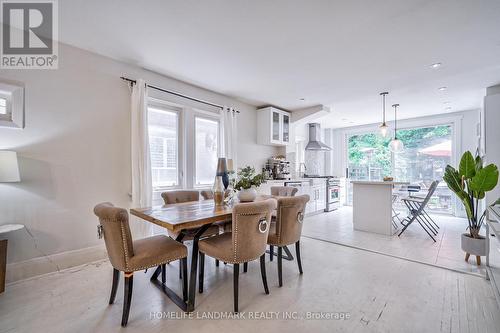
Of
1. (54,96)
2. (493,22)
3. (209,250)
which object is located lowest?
(209,250)

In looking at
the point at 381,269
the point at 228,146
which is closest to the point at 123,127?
the point at 228,146

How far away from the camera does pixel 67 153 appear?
2.59 metres

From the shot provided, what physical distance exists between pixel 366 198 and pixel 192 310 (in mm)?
3685

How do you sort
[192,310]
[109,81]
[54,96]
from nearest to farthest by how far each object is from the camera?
[192,310] → [54,96] → [109,81]

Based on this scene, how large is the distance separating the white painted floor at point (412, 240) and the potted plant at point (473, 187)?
0.22m

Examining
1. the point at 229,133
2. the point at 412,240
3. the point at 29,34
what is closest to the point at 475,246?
the point at 412,240

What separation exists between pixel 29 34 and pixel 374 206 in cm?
550

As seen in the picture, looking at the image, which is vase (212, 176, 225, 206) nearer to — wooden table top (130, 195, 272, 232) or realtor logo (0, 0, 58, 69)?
wooden table top (130, 195, 272, 232)

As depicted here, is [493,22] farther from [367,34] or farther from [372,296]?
[372,296]

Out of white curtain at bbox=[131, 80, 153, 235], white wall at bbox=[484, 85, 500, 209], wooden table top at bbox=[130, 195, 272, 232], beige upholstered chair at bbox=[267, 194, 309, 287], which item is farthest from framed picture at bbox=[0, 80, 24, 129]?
white wall at bbox=[484, 85, 500, 209]

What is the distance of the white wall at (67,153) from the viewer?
7.61 ft

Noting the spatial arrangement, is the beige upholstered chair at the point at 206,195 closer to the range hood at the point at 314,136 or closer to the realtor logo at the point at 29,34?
the realtor logo at the point at 29,34

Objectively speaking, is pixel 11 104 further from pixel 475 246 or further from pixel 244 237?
pixel 475 246

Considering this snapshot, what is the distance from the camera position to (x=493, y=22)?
213 centimetres
